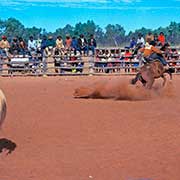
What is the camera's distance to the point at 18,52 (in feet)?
79.3

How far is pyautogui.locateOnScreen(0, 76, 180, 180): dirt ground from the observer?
7.33 metres


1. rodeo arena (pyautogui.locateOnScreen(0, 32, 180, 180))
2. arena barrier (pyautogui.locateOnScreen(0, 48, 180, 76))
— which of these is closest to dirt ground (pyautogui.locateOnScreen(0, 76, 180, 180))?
rodeo arena (pyautogui.locateOnScreen(0, 32, 180, 180))

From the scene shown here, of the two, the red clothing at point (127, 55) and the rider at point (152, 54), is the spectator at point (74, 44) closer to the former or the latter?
the red clothing at point (127, 55)

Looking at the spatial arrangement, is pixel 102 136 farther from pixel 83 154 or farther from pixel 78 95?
pixel 78 95

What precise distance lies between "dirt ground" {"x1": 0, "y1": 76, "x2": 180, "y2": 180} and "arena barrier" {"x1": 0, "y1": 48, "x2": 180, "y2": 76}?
8274 mm

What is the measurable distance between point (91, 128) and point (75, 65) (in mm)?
14132

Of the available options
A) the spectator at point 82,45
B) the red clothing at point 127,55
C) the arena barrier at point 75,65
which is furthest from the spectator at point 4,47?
the red clothing at point 127,55

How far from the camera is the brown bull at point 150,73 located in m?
15.6

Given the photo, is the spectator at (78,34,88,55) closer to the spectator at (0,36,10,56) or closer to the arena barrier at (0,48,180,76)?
the arena barrier at (0,48,180,76)

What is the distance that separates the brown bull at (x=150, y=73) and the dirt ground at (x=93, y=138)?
0.32 metres

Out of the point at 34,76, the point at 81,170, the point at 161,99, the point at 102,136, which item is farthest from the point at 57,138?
the point at 34,76

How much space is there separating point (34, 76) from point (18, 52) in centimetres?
132

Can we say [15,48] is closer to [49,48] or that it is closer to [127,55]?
[49,48]

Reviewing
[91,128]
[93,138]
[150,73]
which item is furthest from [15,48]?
[93,138]
